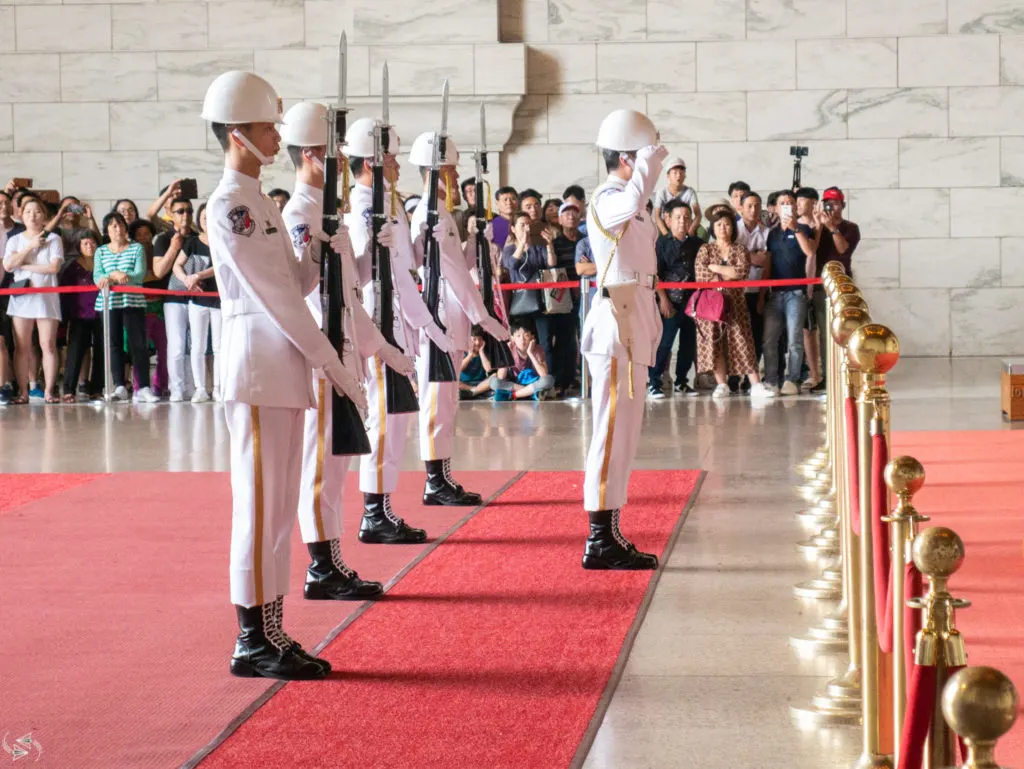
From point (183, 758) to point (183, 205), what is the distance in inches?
405

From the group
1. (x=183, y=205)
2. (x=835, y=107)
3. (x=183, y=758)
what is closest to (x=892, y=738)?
(x=183, y=758)

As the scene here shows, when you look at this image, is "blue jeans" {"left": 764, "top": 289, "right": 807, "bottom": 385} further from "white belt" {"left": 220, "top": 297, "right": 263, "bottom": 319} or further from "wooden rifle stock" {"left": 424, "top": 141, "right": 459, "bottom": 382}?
"white belt" {"left": 220, "top": 297, "right": 263, "bottom": 319}

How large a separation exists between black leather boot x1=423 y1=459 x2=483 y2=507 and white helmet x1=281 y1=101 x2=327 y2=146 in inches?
94.0

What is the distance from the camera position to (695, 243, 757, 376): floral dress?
13133mm

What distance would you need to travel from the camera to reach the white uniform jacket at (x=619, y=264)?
19.9ft

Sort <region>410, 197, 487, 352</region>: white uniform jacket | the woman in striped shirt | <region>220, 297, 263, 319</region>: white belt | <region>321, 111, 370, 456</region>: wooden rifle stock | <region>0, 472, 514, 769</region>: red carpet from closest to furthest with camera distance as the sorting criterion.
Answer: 1. <region>0, 472, 514, 769</region>: red carpet
2. <region>220, 297, 263, 319</region>: white belt
3. <region>321, 111, 370, 456</region>: wooden rifle stock
4. <region>410, 197, 487, 352</region>: white uniform jacket
5. the woman in striped shirt

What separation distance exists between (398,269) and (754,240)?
7188 millimetres

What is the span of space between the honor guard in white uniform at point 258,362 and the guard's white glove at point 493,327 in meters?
2.89

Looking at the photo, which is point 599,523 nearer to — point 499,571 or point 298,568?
point 499,571

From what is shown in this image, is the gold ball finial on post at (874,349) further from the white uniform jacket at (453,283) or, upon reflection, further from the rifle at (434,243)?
the white uniform jacket at (453,283)

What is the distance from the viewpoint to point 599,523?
6.13m

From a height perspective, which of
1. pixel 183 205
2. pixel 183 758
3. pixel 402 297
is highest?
pixel 183 205

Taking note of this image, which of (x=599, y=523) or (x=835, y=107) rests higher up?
(x=835, y=107)

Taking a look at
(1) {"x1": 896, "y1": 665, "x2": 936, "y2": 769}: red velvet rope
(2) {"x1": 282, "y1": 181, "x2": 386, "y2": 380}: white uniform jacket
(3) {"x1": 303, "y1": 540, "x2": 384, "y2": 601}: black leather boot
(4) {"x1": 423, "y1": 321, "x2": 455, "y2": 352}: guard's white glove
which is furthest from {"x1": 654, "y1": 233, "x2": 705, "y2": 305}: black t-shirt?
(1) {"x1": 896, "y1": 665, "x2": 936, "y2": 769}: red velvet rope
